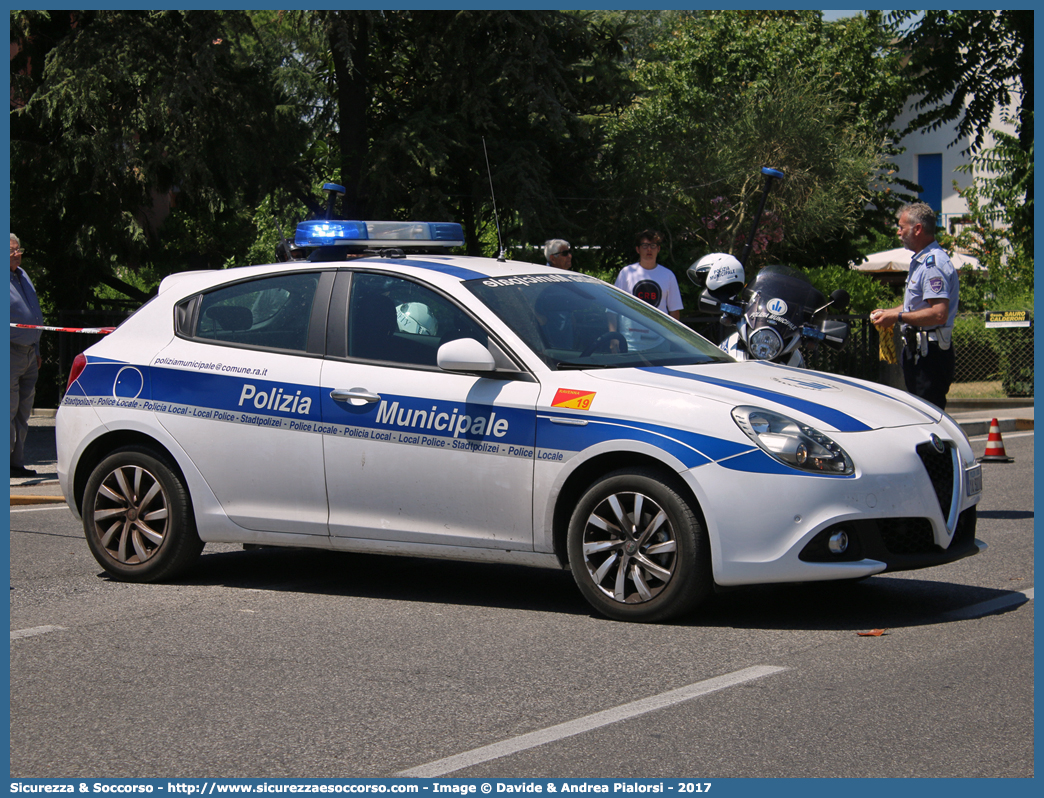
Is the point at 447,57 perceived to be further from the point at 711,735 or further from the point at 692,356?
the point at 711,735

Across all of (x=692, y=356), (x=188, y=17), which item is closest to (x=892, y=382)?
(x=188, y=17)

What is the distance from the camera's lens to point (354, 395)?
20.5 feet

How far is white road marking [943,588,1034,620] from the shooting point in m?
5.84

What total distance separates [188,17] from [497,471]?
13250mm

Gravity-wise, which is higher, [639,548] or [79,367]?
[79,367]

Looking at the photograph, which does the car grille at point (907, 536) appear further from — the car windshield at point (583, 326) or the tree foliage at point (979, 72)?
the tree foliage at point (979, 72)

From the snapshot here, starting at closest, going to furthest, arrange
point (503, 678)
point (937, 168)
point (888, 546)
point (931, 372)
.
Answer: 1. point (503, 678)
2. point (888, 546)
3. point (931, 372)
4. point (937, 168)

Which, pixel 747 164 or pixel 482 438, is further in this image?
pixel 747 164

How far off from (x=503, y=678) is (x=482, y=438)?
4.58ft

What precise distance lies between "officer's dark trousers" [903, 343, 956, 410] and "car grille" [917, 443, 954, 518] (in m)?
2.66

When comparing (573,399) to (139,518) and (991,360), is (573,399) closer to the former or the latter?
(139,518)

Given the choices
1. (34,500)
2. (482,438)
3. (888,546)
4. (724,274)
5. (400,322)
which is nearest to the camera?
(888,546)

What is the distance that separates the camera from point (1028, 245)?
26125 millimetres

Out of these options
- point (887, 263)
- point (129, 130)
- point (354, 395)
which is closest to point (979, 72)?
point (887, 263)
